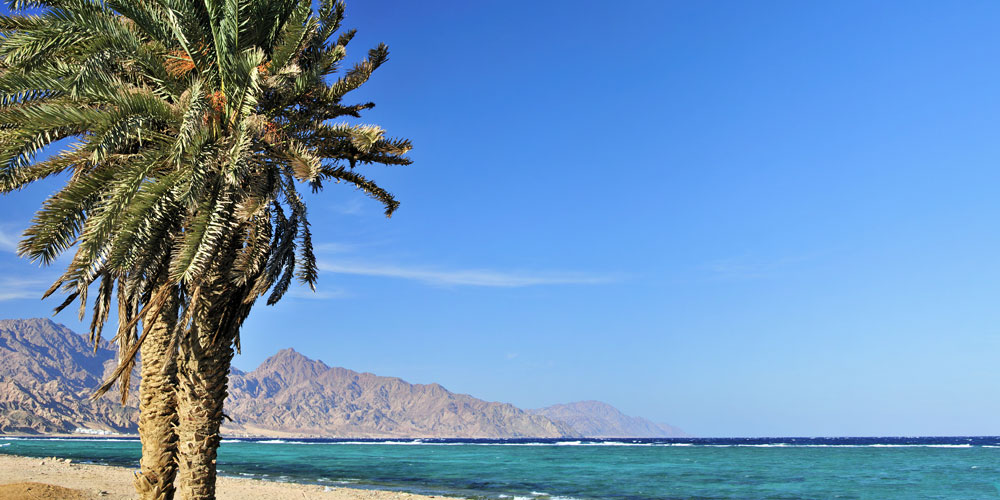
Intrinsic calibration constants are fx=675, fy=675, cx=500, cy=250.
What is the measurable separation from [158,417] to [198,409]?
2143 mm

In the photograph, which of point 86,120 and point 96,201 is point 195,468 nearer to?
point 96,201

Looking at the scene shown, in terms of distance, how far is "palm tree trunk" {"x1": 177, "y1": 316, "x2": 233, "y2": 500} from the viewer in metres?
11.0

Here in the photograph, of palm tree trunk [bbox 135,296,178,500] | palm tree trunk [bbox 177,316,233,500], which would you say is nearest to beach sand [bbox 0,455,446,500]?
palm tree trunk [bbox 135,296,178,500]

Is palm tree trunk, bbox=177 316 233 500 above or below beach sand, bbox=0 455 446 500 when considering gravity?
above

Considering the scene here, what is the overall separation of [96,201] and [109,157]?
2.66ft

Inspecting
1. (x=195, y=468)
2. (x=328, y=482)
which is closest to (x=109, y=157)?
(x=195, y=468)

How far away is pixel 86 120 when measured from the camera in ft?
32.7

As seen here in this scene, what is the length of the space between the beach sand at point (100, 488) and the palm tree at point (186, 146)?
1442 centimetres

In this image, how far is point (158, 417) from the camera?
41.5ft

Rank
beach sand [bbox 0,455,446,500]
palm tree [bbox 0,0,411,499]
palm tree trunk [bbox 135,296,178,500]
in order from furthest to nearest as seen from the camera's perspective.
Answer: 1. beach sand [bbox 0,455,446,500]
2. palm tree trunk [bbox 135,296,178,500]
3. palm tree [bbox 0,0,411,499]

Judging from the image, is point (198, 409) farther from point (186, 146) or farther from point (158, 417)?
point (186, 146)

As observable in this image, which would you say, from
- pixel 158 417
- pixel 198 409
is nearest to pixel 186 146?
pixel 198 409

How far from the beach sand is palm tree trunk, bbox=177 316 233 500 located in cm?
1351

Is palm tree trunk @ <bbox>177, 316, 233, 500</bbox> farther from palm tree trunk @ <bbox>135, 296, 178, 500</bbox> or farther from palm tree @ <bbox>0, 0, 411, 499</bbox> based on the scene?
palm tree trunk @ <bbox>135, 296, 178, 500</bbox>
